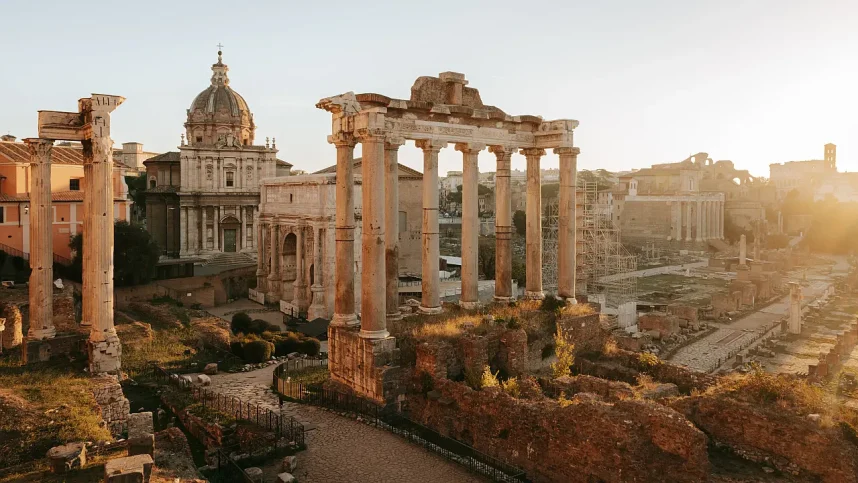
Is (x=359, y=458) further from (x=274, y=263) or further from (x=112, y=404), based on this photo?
(x=274, y=263)

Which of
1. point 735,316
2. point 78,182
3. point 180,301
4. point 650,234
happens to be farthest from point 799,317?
point 650,234

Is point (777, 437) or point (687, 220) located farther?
point (687, 220)

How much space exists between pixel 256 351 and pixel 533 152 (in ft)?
36.6

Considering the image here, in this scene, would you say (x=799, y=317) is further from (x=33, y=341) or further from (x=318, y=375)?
(x=33, y=341)

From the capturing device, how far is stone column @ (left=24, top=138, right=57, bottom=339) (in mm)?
16922

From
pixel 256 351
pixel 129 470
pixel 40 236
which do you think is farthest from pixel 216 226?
pixel 129 470

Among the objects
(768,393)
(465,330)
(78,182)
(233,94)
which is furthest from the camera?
(233,94)

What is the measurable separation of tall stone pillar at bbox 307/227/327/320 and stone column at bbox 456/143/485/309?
55.7ft

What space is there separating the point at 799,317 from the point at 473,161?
82.8 ft

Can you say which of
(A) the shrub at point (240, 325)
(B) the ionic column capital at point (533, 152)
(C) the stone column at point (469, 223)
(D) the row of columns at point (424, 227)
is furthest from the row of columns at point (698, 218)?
(C) the stone column at point (469, 223)

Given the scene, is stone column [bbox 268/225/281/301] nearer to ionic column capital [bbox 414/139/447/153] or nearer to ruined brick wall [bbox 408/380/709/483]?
ionic column capital [bbox 414/139/447/153]

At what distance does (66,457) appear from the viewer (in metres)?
9.62

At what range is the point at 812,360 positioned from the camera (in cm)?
2836

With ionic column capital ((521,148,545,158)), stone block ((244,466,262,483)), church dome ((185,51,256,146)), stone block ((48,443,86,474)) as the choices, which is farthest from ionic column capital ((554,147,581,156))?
church dome ((185,51,256,146))
